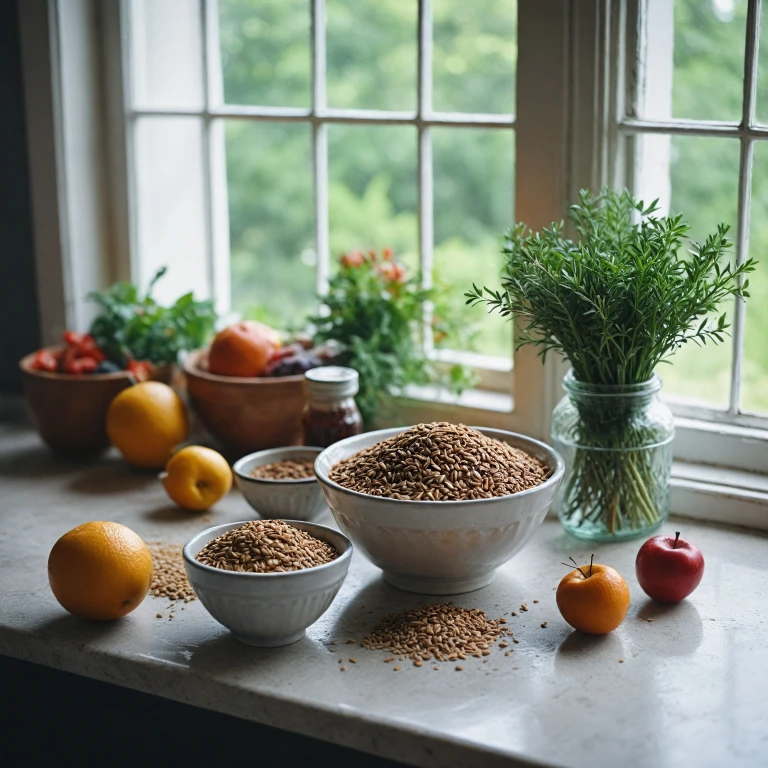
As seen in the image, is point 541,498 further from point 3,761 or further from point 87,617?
point 3,761

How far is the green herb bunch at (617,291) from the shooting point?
1251 millimetres

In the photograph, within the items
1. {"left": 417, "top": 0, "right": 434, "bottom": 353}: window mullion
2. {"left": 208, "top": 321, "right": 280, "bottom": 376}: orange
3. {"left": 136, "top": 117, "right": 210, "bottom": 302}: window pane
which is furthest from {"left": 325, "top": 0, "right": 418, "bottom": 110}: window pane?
{"left": 208, "top": 321, "right": 280, "bottom": 376}: orange

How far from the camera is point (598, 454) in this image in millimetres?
1399

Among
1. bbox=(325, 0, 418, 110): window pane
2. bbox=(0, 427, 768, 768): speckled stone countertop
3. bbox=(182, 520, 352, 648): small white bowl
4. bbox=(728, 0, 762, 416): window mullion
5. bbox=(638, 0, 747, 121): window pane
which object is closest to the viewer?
bbox=(0, 427, 768, 768): speckled stone countertop

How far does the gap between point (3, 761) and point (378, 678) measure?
0.64 meters

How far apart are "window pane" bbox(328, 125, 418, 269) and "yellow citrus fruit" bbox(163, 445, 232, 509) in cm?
316

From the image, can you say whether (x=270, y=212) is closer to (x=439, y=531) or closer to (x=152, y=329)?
(x=152, y=329)

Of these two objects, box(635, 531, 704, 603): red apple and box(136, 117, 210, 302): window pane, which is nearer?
box(635, 531, 704, 603): red apple

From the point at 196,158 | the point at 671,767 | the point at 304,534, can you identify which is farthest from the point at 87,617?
the point at 196,158

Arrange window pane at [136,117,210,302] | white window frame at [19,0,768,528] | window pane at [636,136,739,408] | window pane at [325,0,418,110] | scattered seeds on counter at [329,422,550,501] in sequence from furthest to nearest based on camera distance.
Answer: window pane at [325,0,418,110] → window pane at [636,136,739,408] → window pane at [136,117,210,302] → white window frame at [19,0,768,528] → scattered seeds on counter at [329,422,550,501]

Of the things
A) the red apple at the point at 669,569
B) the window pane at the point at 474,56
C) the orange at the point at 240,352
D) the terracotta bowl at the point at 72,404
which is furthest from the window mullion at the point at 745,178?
the window pane at the point at 474,56

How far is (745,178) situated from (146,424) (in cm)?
98

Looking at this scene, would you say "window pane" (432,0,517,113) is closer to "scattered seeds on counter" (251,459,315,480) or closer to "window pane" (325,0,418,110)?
"window pane" (325,0,418,110)

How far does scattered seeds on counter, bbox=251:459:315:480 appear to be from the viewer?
1.48 meters
